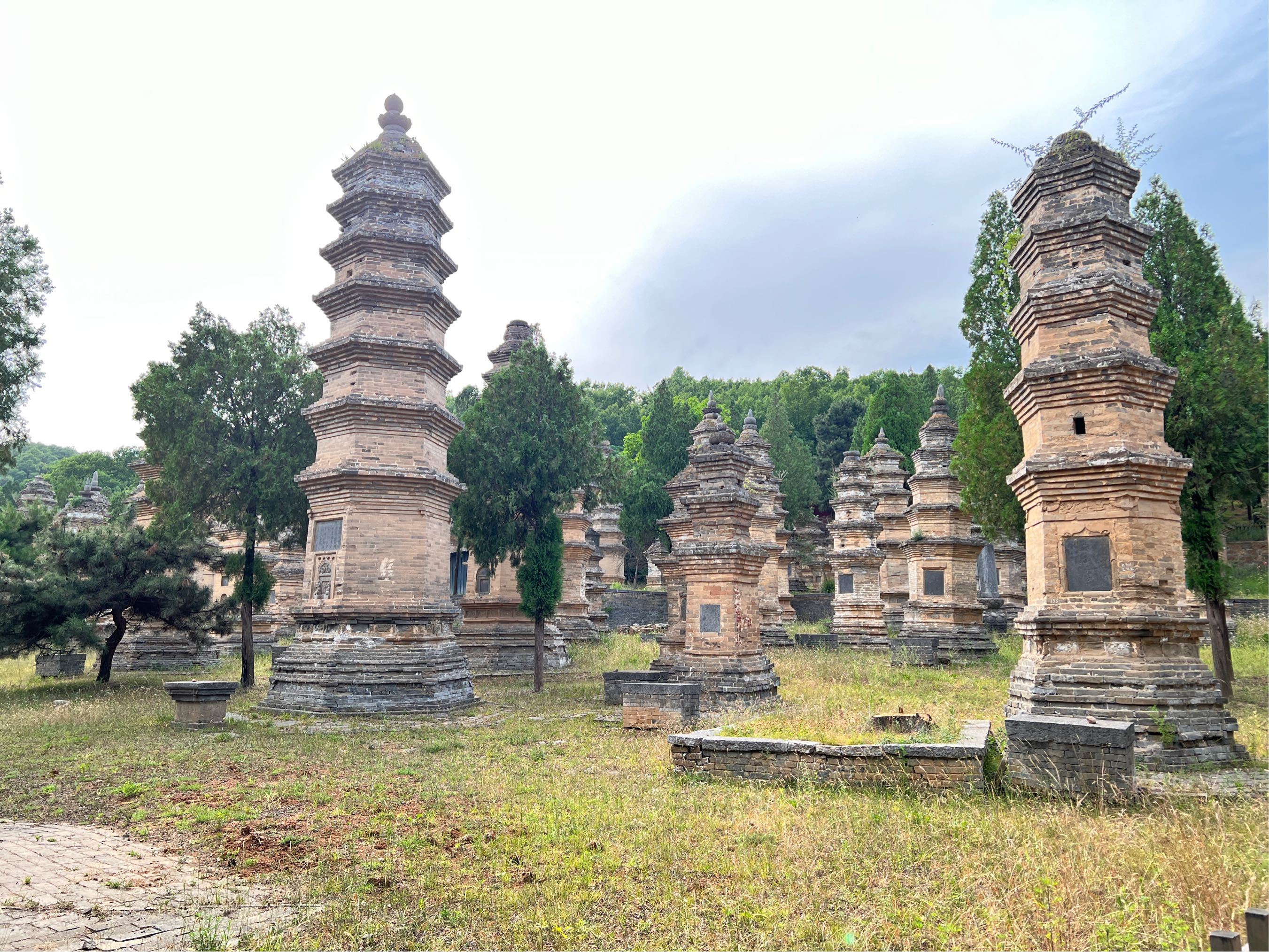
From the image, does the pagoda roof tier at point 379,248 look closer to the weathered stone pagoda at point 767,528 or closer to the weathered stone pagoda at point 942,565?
the weathered stone pagoda at point 767,528

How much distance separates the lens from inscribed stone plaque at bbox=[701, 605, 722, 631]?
50.1ft

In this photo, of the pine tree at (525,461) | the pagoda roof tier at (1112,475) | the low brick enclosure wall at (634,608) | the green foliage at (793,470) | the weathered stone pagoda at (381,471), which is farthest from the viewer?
the green foliage at (793,470)

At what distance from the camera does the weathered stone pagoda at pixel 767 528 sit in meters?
28.0

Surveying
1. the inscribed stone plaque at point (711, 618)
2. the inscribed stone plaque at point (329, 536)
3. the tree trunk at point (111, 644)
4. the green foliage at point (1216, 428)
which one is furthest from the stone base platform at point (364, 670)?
the green foliage at point (1216, 428)

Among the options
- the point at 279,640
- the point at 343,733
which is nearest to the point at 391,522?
the point at 343,733

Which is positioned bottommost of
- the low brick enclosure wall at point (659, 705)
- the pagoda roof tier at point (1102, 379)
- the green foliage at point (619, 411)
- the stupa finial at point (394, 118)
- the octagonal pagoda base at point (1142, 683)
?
the low brick enclosure wall at point (659, 705)

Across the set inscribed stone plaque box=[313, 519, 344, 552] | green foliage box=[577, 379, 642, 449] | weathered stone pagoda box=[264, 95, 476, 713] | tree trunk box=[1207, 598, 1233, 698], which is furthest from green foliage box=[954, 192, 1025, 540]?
green foliage box=[577, 379, 642, 449]

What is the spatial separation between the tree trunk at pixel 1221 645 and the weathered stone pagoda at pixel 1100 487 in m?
5.15

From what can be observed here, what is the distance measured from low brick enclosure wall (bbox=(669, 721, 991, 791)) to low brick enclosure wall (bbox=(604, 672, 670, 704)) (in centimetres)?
664

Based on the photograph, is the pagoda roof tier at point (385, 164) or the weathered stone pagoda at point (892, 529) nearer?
the pagoda roof tier at point (385, 164)

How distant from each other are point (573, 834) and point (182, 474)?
15.4 meters

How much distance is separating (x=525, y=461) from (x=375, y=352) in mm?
4954

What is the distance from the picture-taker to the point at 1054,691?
10.3 metres

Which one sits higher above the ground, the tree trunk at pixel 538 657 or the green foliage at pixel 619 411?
the green foliage at pixel 619 411
